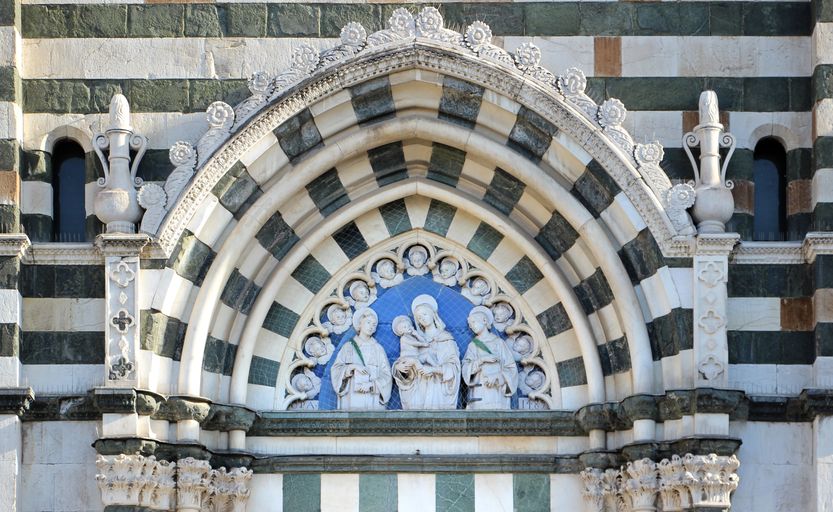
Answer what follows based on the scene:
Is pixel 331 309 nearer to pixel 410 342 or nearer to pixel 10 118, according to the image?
pixel 410 342

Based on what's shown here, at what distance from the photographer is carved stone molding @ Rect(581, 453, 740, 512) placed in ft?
49.7

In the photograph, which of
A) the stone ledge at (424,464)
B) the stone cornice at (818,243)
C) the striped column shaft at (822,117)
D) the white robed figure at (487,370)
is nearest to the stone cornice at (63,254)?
the stone ledge at (424,464)

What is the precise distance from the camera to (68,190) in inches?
636

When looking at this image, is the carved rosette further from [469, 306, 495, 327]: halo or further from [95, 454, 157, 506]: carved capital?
[95, 454, 157, 506]: carved capital

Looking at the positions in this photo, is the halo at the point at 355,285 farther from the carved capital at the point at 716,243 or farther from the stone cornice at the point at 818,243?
the stone cornice at the point at 818,243

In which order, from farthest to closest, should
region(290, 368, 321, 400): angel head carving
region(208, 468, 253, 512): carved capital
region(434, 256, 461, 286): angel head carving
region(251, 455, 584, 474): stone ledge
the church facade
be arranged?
region(434, 256, 461, 286): angel head carving → region(290, 368, 321, 400): angel head carving → region(251, 455, 584, 474): stone ledge → region(208, 468, 253, 512): carved capital → the church facade

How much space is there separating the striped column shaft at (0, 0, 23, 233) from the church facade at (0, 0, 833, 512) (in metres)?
0.03

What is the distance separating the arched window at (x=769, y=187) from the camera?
1606cm

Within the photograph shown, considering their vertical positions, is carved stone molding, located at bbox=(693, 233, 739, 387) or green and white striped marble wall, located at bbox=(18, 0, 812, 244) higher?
green and white striped marble wall, located at bbox=(18, 0, 812, 244)

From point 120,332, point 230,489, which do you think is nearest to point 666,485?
point 230,489

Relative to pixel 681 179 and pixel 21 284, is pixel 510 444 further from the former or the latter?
pixel 21 284

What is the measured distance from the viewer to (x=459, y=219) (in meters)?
16.6

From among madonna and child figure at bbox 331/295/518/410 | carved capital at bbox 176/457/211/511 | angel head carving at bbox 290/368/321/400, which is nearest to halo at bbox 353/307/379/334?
madonna and child figure at bbox 331/295/518/410

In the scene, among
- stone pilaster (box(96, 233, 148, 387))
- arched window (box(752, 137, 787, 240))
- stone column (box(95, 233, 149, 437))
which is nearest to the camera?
stone column (box(95, 233, 149, 437))
